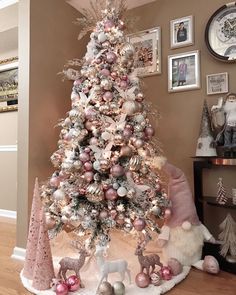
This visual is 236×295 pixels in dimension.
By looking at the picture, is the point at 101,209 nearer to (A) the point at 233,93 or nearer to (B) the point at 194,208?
(B) the point at 194,208

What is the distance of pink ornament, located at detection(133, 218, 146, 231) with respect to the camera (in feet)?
5.23

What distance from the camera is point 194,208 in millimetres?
1907

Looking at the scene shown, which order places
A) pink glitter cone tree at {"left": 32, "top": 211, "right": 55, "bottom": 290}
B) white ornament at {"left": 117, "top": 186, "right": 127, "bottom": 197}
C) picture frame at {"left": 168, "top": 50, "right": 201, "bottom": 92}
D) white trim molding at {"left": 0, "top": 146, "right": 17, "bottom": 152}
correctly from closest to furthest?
1. pink glitter cone tree at {"left": 32, "top": 211, "right": 55, "bottom": 290}
2. white ornament at {"left": 117, "top": 186, "right": 127, "bottom": 197}
3. picture frame at {"left": 168, "top": 50, "right": 201, "bottom": 92}
4. white trim molding at {"left": 0, "top": 146, "right": 17, "bottom": 152}

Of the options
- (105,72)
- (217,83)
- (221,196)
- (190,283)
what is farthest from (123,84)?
(190,283)

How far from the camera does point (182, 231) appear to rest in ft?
6.05

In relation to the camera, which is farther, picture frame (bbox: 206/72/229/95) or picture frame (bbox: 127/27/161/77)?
picture frame (bbox: 127/27/161/77)

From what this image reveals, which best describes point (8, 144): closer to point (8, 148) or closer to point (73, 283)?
point (8, 148)

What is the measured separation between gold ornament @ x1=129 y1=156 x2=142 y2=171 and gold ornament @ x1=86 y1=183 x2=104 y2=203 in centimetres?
24

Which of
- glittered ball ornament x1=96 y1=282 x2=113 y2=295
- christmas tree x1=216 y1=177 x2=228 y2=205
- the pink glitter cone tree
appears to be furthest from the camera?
christmas tree x1=216 y1=177 x2=228 y2=205

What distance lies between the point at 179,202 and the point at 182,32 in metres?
1.54

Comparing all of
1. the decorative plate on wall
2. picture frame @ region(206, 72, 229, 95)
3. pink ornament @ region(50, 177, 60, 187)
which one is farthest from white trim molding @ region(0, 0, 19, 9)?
picture frame @ region(206, 72, 229, 95)

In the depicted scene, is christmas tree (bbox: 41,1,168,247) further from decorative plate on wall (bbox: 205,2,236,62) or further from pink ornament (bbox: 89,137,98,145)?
decorative plate on wall (bbox: 205,2,236,62)

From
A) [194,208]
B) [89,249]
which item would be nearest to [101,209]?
[89,249]

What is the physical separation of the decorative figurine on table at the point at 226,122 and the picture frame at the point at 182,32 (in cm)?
67
